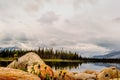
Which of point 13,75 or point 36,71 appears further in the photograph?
point 36,71

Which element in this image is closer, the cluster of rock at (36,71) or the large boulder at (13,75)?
the large boulder at (13,75)

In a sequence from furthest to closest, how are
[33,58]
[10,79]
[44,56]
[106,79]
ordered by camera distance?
[44,56] < [106,79] < [33,58] < [10,79]

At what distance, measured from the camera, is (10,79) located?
10391 millimetres

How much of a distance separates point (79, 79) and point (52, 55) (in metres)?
165

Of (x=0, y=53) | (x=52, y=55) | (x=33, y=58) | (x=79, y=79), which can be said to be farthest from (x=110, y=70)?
(x=52, y=55)

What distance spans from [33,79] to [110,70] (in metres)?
21.5

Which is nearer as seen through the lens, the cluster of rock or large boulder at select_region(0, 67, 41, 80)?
large boulder at select_region(0, 67, 41, 80)

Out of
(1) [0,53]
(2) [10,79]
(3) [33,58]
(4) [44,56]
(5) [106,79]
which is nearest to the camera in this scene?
(2) [10,79]

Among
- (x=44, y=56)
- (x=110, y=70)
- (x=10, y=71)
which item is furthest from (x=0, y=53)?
→ (x=10, y=71)

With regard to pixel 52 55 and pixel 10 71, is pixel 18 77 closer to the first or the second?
pixel 10 71

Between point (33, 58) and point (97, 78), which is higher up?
point (33, 58)

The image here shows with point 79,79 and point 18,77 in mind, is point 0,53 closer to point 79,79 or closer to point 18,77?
point 79,79

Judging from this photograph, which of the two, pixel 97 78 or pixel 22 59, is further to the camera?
pixel 97 78

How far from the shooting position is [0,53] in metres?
172
